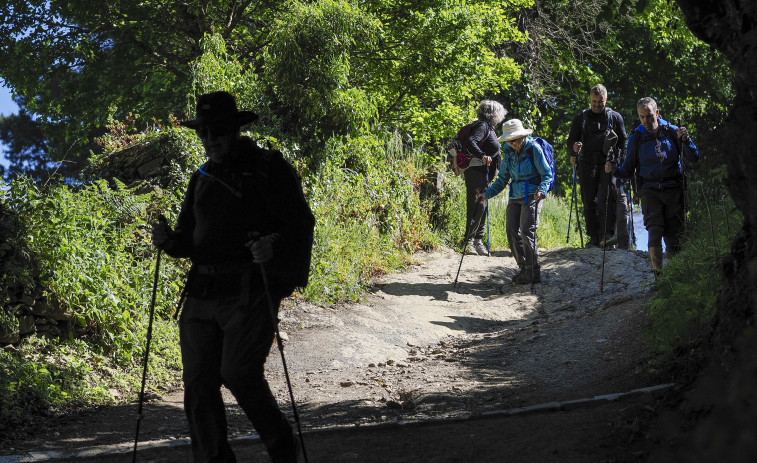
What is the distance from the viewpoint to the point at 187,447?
5.61 m

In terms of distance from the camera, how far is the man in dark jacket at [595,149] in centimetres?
1327

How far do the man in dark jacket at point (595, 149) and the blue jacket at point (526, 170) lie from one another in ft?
5.79

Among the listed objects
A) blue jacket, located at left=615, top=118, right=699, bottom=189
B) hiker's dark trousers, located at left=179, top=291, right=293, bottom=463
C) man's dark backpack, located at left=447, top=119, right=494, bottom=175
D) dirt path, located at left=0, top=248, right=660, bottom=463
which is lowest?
dirt path, located at left=0, top=248, right=660, bottom=463

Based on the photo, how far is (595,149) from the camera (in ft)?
44.7

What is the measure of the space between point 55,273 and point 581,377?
5056mm

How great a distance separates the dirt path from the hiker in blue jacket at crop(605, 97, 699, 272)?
77cm

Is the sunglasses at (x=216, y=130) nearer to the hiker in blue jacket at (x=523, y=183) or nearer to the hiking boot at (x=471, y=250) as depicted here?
the hiker in blue jacket at (x=523, y=183)

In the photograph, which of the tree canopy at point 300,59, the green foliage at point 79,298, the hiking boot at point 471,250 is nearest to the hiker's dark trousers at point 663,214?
the tree canopy at point 300,59

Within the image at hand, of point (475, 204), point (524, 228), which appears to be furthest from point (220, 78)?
point (475, 204)

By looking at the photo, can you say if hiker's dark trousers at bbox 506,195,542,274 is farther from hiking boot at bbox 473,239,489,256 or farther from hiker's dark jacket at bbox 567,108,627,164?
hiking boot at bbox 473,239,489,256

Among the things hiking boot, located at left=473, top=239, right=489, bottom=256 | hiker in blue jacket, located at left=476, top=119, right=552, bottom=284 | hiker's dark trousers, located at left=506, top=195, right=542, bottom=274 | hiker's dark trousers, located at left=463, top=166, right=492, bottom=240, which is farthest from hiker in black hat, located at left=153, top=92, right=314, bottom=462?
hiking boot, located at left=473, top=239, right=489, bottom=256

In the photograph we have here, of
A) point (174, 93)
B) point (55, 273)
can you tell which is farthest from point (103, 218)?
point (174, 93)

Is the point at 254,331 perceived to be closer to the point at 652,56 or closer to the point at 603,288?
the point at 603,288

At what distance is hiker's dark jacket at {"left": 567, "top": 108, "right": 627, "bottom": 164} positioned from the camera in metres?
A: 13.3
